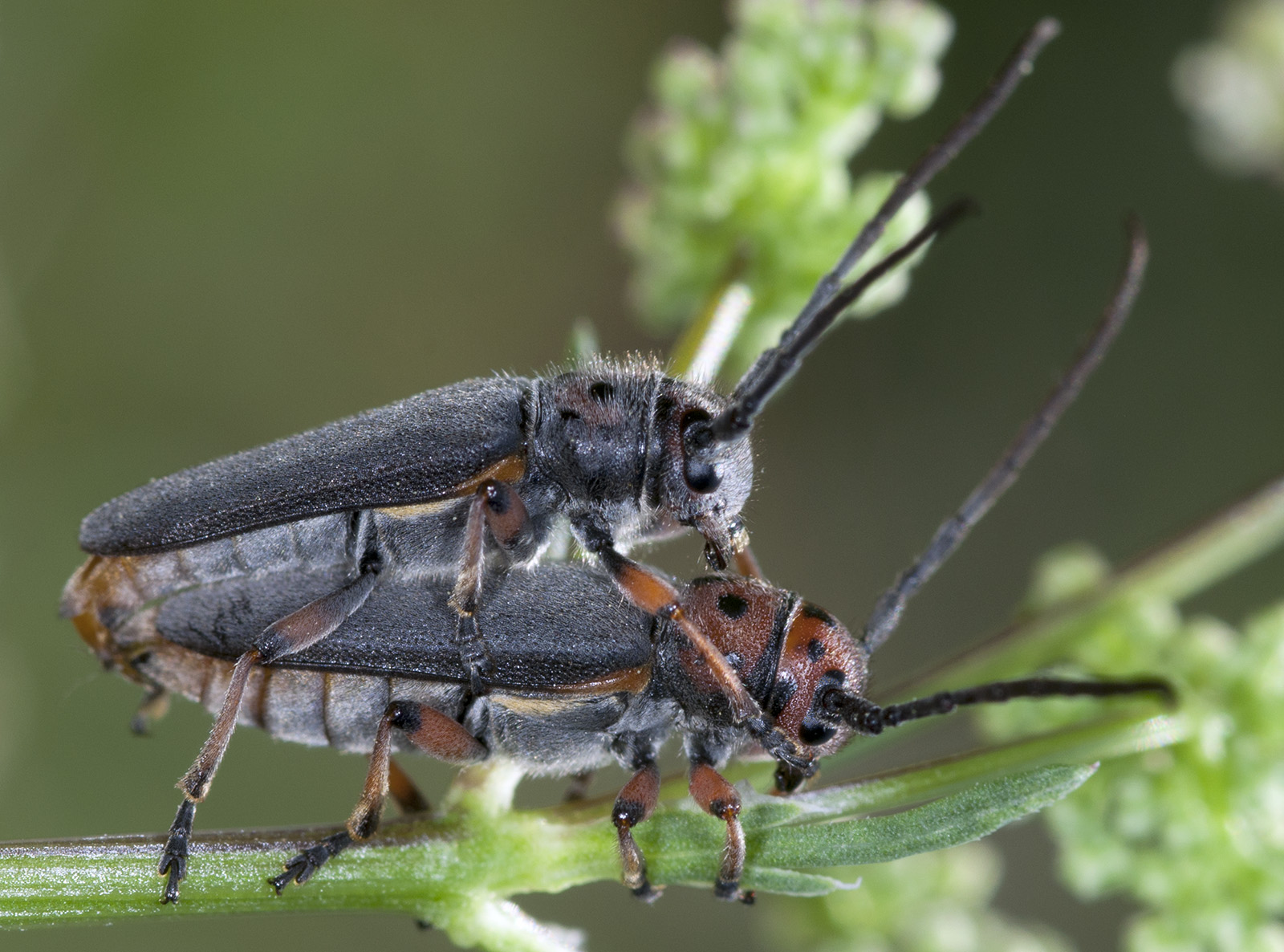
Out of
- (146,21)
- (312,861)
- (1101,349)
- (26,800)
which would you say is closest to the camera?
(312,861)

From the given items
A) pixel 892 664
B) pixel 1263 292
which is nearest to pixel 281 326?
pixel 892 664

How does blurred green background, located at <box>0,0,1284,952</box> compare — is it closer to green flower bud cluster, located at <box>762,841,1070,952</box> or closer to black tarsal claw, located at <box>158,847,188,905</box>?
green flower bud cluster, located at <box>762,841,1070,952</box>

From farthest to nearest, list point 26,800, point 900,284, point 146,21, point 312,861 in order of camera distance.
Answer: point 146,21 → point 26,800 → point 900,284 → point 312,861

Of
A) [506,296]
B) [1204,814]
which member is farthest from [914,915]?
[506,296]

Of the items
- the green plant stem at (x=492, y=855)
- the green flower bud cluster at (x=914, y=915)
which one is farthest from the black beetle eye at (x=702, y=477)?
the green flower bud cluster at (x=914, y=915)

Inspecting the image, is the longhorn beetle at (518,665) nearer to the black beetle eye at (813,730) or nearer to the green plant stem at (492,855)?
the black beetle eye at (813,730)

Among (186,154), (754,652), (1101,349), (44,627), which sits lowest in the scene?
(44,627)

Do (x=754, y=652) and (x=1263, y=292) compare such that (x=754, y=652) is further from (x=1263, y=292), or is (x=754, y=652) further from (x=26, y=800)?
(x=1263, y=292)
